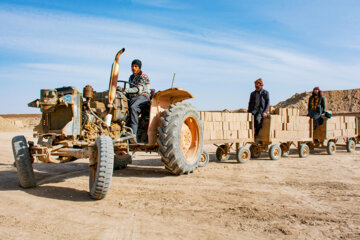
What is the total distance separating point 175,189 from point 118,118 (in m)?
1.81

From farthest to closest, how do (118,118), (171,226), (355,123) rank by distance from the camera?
1. (355,123)
2. (118,118)
3. (171,226)

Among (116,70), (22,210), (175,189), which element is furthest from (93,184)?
(116,70)

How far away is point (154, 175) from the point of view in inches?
256

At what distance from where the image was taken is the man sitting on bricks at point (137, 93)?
6051 millimetres

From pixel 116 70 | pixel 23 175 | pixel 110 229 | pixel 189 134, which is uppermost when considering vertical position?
pixel 116 70

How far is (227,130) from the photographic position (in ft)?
26.6

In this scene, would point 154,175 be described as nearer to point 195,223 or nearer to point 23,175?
point 23,175

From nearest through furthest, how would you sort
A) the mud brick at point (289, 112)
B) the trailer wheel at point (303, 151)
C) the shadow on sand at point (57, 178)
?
the shadow on sand at point (57, 178), the mud brick at point (289, 112), the trailer wheel at point (303, 151)

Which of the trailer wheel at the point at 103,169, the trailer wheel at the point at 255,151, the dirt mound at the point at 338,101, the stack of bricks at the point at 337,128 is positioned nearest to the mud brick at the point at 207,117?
the trailer wheel at the point at 255,151

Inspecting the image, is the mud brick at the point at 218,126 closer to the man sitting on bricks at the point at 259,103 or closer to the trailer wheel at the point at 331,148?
the man sitting on bricks at the point at 259,103

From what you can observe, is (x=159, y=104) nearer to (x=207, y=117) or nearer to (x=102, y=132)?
(x=102, y=132)

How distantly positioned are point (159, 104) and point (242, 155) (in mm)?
3390

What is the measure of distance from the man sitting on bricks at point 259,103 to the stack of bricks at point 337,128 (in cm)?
285

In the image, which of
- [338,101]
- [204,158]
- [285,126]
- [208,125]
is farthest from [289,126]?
[338,101]
